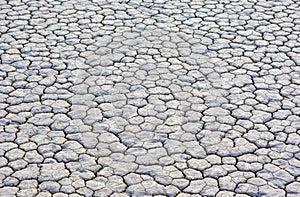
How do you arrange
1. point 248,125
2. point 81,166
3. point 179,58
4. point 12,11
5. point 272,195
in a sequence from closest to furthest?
point 272,195 → point 81,166 → point 248,125 → point 179,58 → point 12,11

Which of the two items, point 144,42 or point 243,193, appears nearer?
point 243,193

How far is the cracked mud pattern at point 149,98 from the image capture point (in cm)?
443

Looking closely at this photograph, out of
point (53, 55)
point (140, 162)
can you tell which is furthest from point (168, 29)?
point (140, 162)

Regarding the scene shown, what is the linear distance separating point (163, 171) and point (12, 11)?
351cm

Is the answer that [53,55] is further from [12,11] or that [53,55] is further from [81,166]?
[81,166]

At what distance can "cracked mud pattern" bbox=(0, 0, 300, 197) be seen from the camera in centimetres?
443

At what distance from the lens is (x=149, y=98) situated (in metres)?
5.37

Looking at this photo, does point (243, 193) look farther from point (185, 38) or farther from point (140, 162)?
point (185, 38)

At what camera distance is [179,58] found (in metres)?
6.02

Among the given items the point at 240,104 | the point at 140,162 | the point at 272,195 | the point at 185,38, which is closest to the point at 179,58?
the point at 185,38

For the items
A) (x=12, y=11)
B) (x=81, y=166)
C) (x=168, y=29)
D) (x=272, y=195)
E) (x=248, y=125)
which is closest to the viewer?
(x=272, y=195)

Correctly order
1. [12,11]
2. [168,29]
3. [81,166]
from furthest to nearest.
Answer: [12,11] < [168,29] < [81,166]

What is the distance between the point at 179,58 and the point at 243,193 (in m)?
2.11

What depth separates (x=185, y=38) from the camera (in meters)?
6.40
